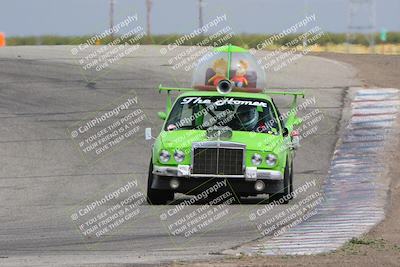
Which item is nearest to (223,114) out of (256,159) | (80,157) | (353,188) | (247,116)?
(247,116)

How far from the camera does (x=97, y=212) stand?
1508cm

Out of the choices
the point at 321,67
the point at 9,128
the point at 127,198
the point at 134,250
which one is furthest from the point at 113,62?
the point at 134,250

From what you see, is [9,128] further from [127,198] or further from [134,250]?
[134,250]

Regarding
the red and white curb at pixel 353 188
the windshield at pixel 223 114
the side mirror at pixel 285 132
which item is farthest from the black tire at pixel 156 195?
the red and white curb at pixel 353 188

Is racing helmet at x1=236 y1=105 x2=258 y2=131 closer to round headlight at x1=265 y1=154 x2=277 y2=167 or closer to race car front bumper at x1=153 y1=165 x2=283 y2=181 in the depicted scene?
round headlight at x1=265 y1=154 x2=277 y2=167

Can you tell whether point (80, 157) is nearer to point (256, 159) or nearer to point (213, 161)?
point (213, 161)

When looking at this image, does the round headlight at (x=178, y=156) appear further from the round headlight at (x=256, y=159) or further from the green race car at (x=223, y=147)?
the round headlight at (x=256, y=159)

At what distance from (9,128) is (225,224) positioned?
34.5ft

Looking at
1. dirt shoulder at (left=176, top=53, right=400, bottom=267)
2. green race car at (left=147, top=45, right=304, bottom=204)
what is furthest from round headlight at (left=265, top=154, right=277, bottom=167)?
dirt shoulder at (left=176, top=53, right=400, bottom=267)

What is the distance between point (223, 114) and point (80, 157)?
18.4 feet

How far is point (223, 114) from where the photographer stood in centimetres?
1636

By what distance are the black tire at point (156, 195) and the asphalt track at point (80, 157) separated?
0.51 ft

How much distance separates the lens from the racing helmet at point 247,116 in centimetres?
1634

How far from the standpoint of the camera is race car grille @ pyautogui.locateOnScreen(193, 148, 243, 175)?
1544 cm
